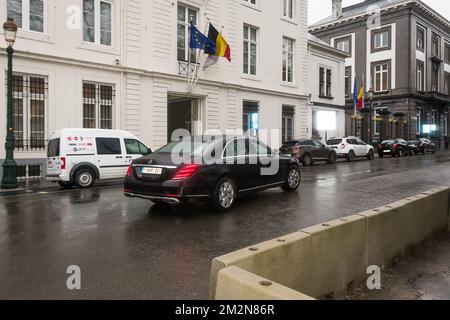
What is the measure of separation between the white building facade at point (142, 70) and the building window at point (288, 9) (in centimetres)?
7

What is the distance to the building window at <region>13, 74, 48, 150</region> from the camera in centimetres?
1407

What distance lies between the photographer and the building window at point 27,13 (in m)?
13.9

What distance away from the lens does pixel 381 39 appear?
42.8 m

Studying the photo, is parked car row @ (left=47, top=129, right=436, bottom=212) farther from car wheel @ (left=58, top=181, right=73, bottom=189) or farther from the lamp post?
the lamp post

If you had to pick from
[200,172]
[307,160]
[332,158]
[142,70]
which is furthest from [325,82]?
[200,172]

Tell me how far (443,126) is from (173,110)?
42084 mm

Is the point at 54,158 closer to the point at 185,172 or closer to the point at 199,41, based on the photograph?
the point at 185,172

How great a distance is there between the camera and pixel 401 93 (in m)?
41.0

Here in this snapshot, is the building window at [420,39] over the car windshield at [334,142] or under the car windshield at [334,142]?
over

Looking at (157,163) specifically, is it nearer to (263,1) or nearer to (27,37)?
(27,37)

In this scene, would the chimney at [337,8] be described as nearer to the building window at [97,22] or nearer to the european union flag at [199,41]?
the european union flag at [199,41]

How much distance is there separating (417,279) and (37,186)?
11.7 meters

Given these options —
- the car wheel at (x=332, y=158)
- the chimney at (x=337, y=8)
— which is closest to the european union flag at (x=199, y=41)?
the car wheel at (x=332, y=158)

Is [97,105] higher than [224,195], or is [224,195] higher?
[97,105]
